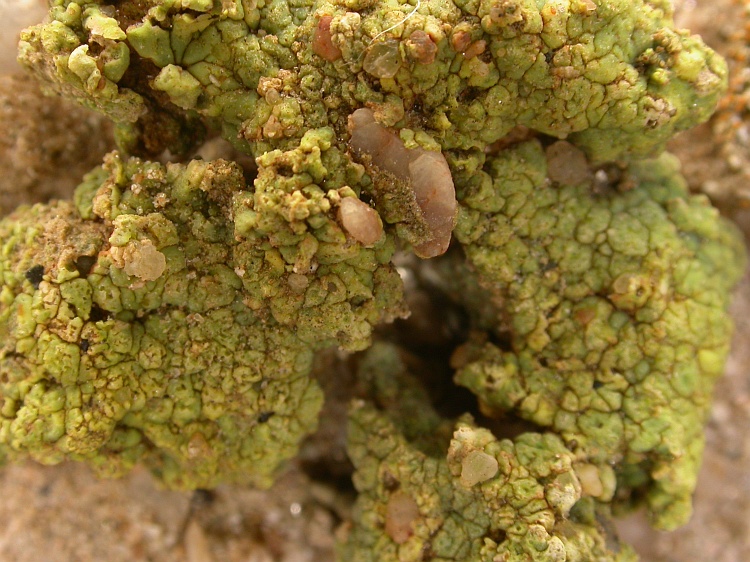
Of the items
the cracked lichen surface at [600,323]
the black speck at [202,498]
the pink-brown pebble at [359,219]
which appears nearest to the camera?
the pink-brown pebble at [359,219]

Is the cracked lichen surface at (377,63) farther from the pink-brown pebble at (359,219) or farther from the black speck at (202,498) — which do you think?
the black speck at (202,498)

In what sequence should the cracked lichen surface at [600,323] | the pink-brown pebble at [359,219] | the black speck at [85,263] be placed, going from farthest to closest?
the cracked lichen surface at [600,323], the black speck at [85,263], the pink-brown pebble at [359,219]

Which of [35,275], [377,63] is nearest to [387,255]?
[377,63]

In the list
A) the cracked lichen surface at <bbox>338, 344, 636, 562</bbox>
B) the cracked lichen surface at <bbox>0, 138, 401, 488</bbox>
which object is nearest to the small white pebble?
the cracked lichen surface at <bbox>338, 344, 636, 562</bbox>

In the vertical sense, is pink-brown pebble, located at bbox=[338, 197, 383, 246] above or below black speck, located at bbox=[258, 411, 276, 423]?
above

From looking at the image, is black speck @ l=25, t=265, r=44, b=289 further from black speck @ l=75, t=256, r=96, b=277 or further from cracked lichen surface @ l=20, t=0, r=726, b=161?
cracked lichen surface @ l=20, t=0, r=726, b=161

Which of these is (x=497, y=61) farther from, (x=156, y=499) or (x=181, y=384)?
(x=156, y=499)

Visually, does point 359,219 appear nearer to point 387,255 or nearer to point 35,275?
point 387,255

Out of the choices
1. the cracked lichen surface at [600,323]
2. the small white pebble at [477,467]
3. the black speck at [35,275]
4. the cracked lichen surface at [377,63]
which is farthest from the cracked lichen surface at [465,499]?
the black speck at [35,275]
